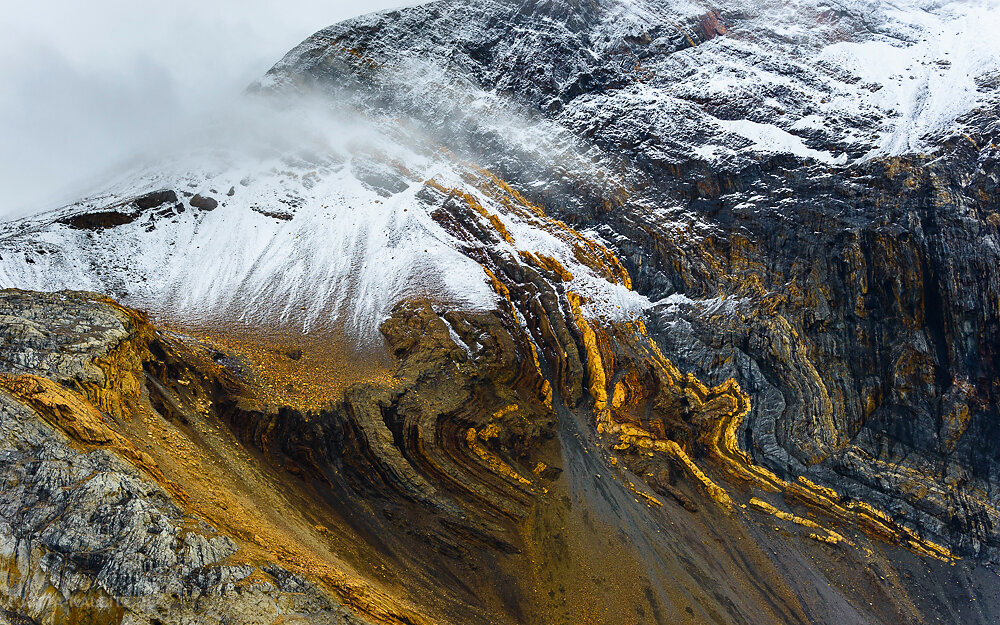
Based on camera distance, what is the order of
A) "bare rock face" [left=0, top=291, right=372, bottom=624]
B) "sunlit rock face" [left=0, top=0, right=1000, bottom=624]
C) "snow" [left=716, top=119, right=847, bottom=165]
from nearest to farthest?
"bare rock face" [left=0, top=291, right=372, bottom=624] < "sunlit rock face" [left=0, top=0, right=1000, bottom=624] < "snow" [left=716, top=119, right=847, bottom=165]

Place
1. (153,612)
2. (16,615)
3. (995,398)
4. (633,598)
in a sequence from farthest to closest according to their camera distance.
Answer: (995,398), (633,598), (153,612), (16,615)

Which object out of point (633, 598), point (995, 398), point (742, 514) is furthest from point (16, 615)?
point (995, 398)

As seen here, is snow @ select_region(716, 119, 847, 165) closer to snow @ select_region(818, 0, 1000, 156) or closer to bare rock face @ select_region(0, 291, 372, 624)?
snow @ select_region(818, 0, 1000, 156)

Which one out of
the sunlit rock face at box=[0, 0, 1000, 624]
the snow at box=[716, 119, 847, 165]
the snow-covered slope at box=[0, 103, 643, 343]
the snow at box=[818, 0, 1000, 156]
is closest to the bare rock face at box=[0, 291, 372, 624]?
the sunlit rock face at box=[0, 0, 1000, 624]

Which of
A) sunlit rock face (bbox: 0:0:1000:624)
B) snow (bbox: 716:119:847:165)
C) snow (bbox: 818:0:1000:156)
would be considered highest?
snow (bbox: 818:0:1000:156)

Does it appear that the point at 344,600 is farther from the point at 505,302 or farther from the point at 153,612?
the point at 505,302

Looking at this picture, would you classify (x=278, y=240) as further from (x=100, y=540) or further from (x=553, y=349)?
(x=100, y=540)

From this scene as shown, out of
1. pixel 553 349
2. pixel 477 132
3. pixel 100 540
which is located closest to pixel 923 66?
pixel 477 132

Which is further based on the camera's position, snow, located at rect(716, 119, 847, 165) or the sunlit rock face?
snow, located at rect(716, 119, 847, 165)
